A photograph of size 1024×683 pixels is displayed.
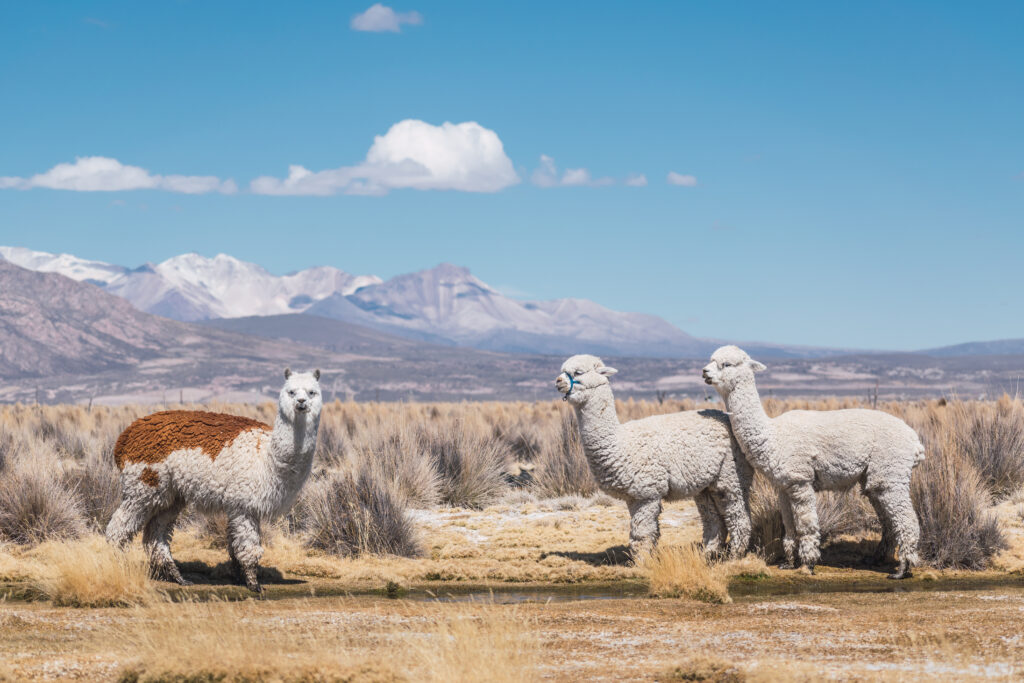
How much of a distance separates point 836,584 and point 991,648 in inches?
141

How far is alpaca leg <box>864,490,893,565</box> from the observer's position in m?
12.1

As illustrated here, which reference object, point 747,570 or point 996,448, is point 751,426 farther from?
point 996,448

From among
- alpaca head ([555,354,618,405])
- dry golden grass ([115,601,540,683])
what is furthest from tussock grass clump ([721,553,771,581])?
dry golden grass ([115,601,540,683])

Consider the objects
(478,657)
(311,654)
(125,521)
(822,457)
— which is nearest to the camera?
(478,657)

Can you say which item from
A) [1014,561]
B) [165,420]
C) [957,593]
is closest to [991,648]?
[957,593]

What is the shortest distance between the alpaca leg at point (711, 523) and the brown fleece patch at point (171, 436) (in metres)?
4.86

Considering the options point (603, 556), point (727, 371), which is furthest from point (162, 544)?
point (727, 371)

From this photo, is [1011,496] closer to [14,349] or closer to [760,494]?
[760,494]

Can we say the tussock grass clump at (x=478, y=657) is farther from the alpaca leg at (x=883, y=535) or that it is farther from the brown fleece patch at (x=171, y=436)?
the alpaca leg at (x=883, y=535)

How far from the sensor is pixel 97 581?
10.5m

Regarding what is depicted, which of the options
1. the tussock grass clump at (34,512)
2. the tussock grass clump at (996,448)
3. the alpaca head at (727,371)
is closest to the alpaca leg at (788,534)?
the alpaca head at (727,371)

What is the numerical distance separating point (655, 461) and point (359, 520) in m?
3.68

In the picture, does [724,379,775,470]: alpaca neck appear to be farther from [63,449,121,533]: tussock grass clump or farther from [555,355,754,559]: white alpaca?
[63,449,121,533]: tussock grass clump

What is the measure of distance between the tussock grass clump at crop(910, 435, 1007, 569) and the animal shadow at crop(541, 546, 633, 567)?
10.4 ft
